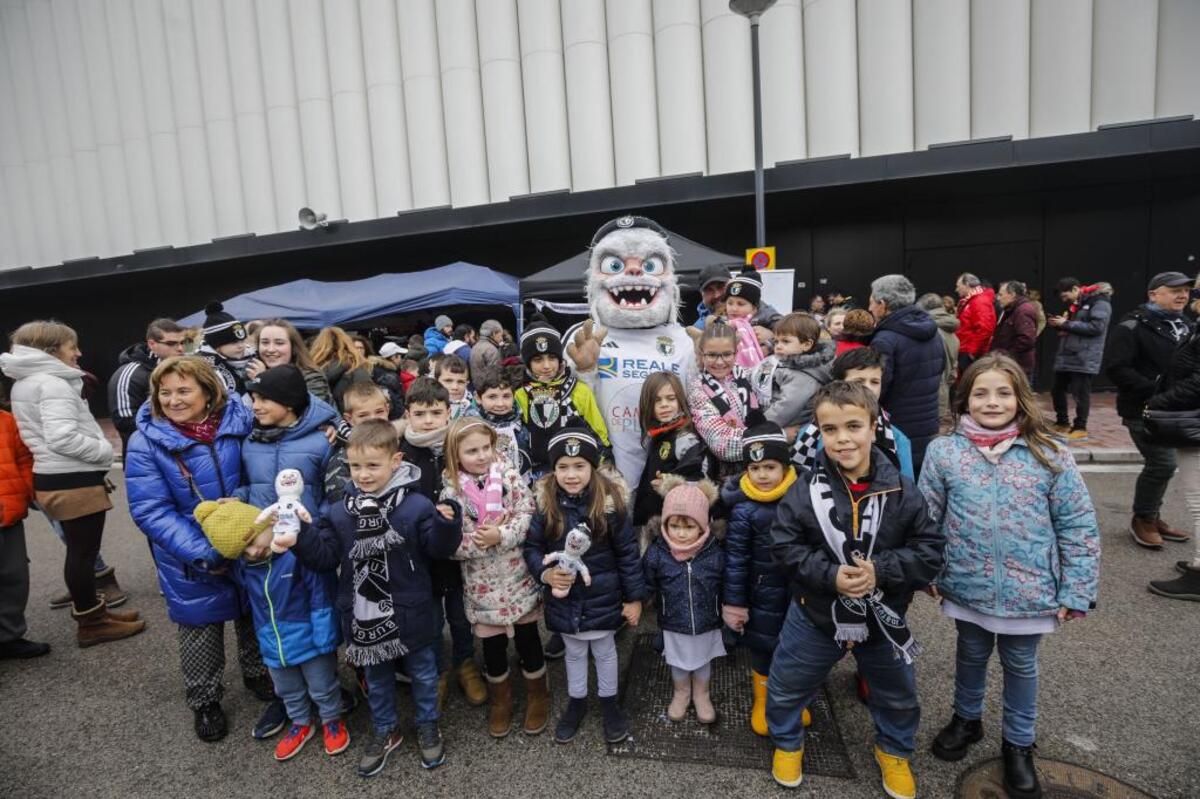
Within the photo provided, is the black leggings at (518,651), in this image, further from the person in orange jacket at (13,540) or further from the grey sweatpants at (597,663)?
the person in orange jacket at (13,540)

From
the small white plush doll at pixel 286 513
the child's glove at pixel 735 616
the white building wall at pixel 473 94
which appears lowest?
the child's glove at pixel 735 616

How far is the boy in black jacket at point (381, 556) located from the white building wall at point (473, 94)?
10795 mm

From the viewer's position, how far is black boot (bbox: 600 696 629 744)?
2643mm

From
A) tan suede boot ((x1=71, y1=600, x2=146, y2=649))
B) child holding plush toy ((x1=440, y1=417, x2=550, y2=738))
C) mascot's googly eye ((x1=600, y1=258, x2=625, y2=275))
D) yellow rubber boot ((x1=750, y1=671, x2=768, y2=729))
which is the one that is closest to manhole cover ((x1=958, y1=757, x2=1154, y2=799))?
yellow rubber boot ((x1=750, y1=671, x2=768, y2=729))

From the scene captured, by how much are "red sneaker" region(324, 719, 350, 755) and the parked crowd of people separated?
0.04 feet

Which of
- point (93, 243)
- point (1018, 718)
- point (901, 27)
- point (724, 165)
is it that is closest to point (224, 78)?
point (93, 243)

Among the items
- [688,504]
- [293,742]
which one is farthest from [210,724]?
[688,504]

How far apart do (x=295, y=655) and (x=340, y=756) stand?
52 cm

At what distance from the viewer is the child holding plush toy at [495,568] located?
2.73 meters

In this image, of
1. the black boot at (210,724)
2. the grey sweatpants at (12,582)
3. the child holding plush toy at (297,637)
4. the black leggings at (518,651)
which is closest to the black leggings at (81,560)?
the grey sweatpants at (12,582)

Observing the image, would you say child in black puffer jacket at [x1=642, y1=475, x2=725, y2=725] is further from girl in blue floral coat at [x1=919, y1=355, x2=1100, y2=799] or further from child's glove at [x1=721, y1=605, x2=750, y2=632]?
girl in blue floral coat at [x1=919, y1=355, x2=1100, y2=799]

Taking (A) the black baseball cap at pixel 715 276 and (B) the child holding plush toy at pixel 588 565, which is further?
(A) the black baseball cap at pixel 715 276

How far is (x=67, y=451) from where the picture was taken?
3643 mm

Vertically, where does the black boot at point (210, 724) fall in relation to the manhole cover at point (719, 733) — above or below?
above
